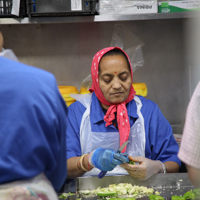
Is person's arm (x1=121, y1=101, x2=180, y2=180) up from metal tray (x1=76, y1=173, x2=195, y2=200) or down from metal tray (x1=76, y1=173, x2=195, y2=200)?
up

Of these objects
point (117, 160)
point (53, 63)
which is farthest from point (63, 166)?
point (53, 63)

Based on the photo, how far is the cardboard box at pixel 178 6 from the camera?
2.15m

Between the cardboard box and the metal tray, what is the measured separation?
1.23 metres

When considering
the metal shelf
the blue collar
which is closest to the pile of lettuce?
the blue collar

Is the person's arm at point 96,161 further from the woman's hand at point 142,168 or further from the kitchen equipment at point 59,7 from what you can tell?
the kitchen equipment at point 59,7

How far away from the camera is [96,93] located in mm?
2029

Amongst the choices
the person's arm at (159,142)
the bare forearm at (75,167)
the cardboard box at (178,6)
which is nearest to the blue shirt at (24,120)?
the bare forearm at (75,167)

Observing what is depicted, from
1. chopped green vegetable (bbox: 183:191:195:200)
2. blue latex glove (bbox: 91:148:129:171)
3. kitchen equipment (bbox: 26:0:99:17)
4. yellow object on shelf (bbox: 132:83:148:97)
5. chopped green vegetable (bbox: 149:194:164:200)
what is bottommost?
chopped green vegetable (bbox: 149:194:164:200)

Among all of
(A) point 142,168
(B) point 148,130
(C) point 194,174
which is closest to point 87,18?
(B) point 148,130

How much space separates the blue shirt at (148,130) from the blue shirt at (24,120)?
41.7 inches

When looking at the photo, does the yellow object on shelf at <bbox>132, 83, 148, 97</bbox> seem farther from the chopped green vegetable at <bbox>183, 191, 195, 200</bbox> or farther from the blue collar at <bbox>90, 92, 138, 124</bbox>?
the chopped green vegetable at <bbox>183, 191, 195, 200</bbox>

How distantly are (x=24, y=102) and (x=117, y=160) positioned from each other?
897 millimetres

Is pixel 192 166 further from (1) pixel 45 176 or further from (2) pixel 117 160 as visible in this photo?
(2) pixel 117 160

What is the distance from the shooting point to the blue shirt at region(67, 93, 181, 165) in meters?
1.88
